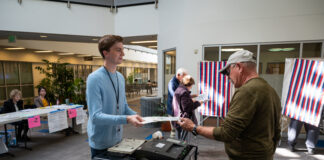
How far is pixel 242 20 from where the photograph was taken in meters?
4.41

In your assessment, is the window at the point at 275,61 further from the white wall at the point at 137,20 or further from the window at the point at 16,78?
the window at the point at 16,78

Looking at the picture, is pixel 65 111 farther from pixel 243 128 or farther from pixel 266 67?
pixel 266 67

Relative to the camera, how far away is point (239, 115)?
1132 mm

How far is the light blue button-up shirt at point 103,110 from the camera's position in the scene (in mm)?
1256

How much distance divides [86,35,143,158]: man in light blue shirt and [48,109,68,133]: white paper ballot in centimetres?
327

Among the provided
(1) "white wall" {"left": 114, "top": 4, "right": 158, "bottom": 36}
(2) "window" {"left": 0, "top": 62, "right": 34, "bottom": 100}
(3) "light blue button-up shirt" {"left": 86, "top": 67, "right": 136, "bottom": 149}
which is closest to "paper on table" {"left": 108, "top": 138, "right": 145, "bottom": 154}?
(3) "light blue button-up shirt" {"left": 86, "top": 67, "right": 136, "bottom": 149}

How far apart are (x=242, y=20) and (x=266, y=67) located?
144 cm

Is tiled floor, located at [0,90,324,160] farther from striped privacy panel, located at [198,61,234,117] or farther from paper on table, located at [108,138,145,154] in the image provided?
paper on table, located at [108,138,145,154]

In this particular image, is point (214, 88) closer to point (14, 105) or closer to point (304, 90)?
point (304, 90)

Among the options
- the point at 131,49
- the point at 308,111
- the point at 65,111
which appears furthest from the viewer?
the point at 131,49

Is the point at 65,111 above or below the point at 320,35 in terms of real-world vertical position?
below

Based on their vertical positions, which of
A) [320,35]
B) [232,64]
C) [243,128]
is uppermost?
[320,35]

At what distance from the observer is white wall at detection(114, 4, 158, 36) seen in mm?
5980

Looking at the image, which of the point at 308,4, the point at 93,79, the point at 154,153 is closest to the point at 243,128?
the point at 154,153
